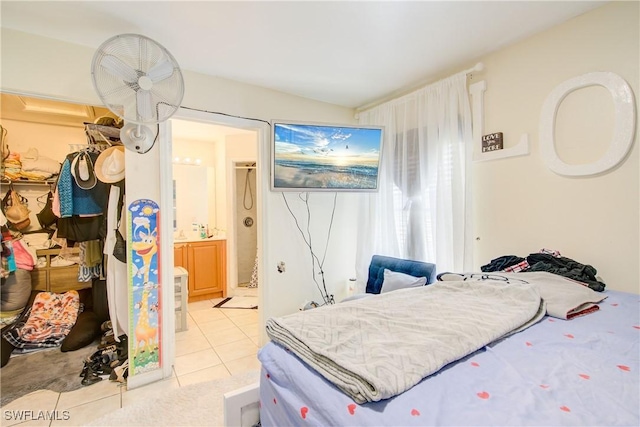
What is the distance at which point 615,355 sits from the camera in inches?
36.6

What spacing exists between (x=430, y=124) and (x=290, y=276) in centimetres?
196

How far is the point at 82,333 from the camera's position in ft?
8.86

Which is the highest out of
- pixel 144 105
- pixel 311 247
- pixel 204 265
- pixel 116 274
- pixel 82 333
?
pixel 144 105

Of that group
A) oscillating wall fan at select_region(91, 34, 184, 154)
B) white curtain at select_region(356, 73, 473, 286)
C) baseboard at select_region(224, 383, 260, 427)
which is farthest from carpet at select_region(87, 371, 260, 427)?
oscillating wall fan at select_region(91, 34, 184, 154)

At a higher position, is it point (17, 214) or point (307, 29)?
point (307, 29)

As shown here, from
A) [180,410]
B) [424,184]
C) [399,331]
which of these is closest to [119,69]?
[399,331]

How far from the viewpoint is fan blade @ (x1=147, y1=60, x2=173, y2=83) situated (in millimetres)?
1718

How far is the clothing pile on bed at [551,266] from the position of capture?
1582 mm

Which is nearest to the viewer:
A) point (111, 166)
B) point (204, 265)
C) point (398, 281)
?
point (111, 166)

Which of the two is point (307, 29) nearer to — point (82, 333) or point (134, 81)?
point (134, 81)

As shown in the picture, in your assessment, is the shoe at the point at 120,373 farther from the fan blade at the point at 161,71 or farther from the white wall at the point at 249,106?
the fan blade at the point at 161,71

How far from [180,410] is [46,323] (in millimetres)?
1936

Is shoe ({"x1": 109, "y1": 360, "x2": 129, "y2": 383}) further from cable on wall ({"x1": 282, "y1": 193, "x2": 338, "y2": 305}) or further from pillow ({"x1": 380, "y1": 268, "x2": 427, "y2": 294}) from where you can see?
pillow ({"x1": 380, "y1": 268, "x2": 427, "y2": 294})

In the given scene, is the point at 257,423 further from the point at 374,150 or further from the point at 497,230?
the point at 374,150
